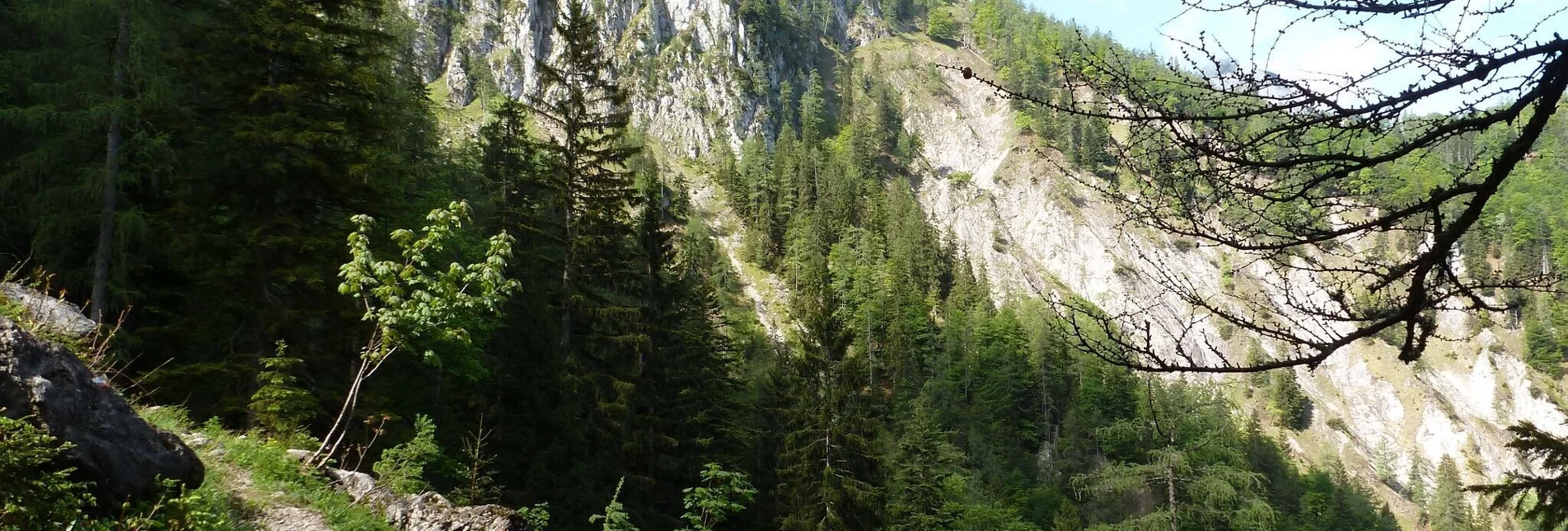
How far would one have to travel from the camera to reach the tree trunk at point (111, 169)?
9.70 metres

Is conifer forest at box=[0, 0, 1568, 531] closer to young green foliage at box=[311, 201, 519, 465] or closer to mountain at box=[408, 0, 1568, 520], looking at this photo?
young green foliage at box=[311, 201, 519, 465]

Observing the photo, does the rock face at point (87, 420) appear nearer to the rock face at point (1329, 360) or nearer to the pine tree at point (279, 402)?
the pine tree at point (279, 402)

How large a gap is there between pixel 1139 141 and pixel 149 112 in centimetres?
1293

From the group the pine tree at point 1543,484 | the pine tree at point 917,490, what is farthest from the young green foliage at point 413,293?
the pine tree at point 917,490

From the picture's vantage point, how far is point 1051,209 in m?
81.2

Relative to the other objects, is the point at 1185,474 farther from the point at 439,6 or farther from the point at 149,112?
the point at 439,6

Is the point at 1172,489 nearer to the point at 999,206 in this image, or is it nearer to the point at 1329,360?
the point at 999,206

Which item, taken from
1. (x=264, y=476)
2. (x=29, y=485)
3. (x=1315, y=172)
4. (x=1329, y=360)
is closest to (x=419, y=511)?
(x=264, y=476)

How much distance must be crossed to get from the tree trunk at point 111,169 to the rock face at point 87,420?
6736 mm

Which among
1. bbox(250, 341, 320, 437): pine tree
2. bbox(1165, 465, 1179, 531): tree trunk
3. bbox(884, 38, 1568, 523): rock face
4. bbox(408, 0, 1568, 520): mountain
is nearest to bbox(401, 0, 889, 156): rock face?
bbox(408, 0, 1568, 520): mountain

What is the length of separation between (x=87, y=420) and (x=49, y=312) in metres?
3.16

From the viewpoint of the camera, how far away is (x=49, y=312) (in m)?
6.32

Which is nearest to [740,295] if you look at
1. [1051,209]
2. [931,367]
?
[931,367]

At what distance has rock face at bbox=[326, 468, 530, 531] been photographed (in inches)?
244
